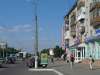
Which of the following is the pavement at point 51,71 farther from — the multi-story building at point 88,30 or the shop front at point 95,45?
the multi-story building at point 88,30

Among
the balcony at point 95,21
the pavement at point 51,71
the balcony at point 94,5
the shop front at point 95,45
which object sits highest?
the balcony at point 94,5

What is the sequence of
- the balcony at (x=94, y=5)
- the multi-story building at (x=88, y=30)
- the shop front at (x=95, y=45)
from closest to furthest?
the shop front at (x=95, y=45), the multi-story building at (x=88, y=30), the balcony at (x=94, y=5)

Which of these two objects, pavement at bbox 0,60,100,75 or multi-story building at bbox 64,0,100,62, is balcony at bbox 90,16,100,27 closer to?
multi-story building at bbox 64,0,100,62

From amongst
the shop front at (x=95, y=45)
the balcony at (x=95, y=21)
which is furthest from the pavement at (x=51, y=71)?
the balcony at (x=95, y=21)

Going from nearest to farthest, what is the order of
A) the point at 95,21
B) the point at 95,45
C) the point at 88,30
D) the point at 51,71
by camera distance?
1. the point at 51,71
2. the point at 95,45
3. the point at 95,21
4. the point at 88,30

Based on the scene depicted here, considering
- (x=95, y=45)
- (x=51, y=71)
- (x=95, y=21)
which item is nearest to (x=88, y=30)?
(x=95, y=21)

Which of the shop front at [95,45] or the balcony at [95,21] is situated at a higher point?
the balcony at [95,21]

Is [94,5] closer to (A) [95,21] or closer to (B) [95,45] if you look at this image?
(A) [95,21]

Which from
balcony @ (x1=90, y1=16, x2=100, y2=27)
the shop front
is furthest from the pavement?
balcony @ (x1=90, y1=16, x2=100, y2=27)

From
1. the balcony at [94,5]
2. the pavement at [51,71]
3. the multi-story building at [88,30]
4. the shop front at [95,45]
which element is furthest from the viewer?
the balcony at [94,5]

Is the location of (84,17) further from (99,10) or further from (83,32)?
(99,10)

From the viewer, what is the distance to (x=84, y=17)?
81.1 meters

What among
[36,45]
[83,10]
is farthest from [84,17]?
[36,45]

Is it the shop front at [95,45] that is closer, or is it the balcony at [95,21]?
the shop front at [95,45]
